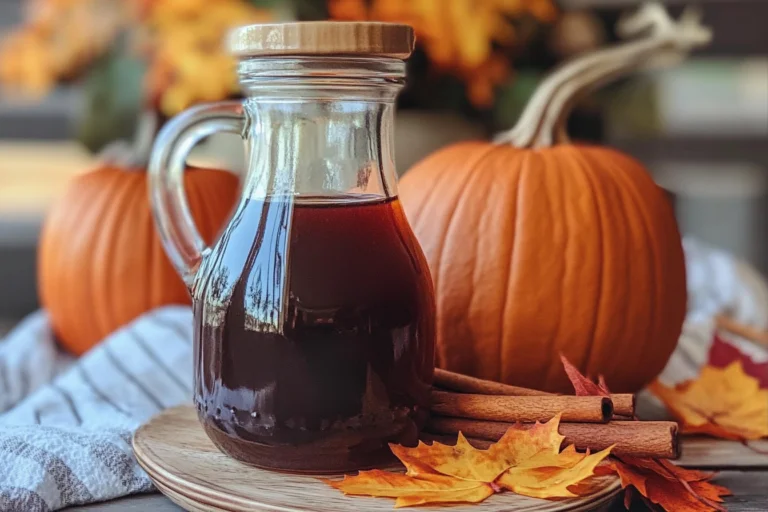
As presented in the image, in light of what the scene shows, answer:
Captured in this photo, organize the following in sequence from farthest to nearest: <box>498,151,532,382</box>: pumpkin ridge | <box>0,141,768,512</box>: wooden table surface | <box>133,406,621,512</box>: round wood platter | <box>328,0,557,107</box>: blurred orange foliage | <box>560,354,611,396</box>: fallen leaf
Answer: <box>0,141,768,512</box>: wooden table surface, <box>328,0,557,107</box>: blurred orange foliage, <box>498,151,532,382</box>: pumpkin ridge, <box>560,354,611,396</box>: fallen leaf, <box>133,406,621,512</box>: round wood platter

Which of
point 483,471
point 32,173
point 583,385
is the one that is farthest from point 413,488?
point 32,173

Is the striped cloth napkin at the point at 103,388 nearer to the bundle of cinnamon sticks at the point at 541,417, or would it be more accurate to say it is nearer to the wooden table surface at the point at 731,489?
the wooden table surface at the point at 731,489

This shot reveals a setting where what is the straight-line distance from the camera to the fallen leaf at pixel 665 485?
613mm

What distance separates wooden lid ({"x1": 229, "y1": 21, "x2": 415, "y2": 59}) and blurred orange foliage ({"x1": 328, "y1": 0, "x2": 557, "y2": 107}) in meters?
0.54

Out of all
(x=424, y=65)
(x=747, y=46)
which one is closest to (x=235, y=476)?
(x=424, y=65)

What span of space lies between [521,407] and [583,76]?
321 mm

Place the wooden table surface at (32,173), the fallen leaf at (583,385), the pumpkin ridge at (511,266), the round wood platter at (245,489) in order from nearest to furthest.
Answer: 1. the round wood platter at (245,489)
2. the fallen leaf at (583,385)
3. the pumpkin ridge at (511,266)
4. the wooden table surface at (32,173)

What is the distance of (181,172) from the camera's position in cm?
70

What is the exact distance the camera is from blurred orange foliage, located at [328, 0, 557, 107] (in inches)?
45.3

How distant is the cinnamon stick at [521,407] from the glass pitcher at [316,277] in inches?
1.6

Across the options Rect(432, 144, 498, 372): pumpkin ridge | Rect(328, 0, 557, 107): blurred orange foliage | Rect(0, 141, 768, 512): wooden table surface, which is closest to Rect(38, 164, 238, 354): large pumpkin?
Rect(328, 0, 557, 107): blurred orange foliage

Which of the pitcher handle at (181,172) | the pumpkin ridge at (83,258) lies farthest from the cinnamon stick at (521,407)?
the pumpkin ridge at (83,258)

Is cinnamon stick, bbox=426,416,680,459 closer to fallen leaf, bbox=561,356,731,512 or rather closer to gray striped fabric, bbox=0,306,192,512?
fallen leaf, bbox=561,356,731,512

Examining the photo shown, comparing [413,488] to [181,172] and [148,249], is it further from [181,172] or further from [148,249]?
[148,249]
